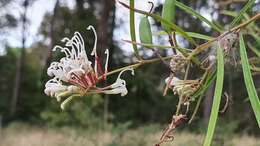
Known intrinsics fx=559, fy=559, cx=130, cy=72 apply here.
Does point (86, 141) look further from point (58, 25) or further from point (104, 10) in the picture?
point (58, 25)

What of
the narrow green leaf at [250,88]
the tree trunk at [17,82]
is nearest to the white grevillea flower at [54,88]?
the narrow green leaf at [250,88]

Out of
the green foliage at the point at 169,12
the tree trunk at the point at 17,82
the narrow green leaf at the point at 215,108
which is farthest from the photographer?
the tree trunk at the point at 17,82

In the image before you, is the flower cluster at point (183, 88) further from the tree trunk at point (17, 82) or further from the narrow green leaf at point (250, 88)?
the tree trunk at point (17, 82)

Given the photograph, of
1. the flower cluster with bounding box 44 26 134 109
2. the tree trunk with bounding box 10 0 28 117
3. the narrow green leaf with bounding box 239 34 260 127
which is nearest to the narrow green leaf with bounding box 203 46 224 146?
the narrow green leaf with bounding box 239 34 260 127

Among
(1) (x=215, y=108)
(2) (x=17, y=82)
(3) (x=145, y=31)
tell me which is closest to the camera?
(1) (x=215, y=108)

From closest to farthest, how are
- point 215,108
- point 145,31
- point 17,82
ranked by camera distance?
point 215,108, point 145,31, point 17,82

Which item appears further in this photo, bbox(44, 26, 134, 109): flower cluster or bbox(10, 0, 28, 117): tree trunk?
bbox(10, 0, 28, 117): tree trunk

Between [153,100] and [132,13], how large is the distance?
14348 millimetres

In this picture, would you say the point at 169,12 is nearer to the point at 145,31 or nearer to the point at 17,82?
the point at 145,31

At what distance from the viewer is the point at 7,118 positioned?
642 inches

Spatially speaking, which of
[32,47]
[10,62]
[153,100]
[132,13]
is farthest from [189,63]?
[32,47]

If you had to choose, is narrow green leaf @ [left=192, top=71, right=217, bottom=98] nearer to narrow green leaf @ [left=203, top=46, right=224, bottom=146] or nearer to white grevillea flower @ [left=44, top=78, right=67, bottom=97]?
narrow green leaf @ [left=203, top=46, right=224, bottom=146]

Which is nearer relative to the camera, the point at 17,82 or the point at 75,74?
the point at 75,74

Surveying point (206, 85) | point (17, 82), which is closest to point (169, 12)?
point (206, 85)
